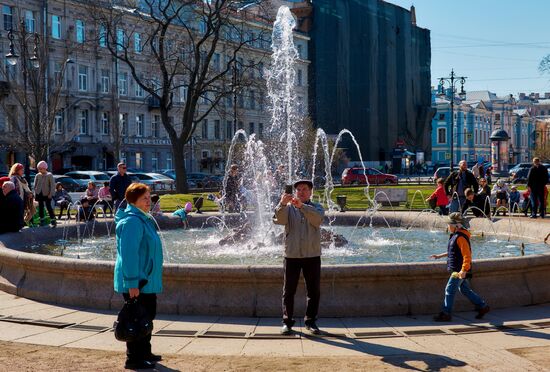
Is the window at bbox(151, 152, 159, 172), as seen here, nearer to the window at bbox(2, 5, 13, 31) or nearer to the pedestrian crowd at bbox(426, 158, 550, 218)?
the window at bbox(2, 5, 13, 31)

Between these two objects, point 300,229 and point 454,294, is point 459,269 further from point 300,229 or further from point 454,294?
point 300,229

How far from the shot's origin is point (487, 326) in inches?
312

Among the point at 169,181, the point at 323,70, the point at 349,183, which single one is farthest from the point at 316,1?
the point at 169,181

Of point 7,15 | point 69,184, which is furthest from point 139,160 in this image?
point 69,184

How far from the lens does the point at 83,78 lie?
53594 mm

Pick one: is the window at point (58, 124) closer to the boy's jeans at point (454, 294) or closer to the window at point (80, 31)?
the window at point (80, 31)

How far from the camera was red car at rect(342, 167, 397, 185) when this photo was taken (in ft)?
159

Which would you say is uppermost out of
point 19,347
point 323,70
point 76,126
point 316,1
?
point 316,1

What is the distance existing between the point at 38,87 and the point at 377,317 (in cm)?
2993

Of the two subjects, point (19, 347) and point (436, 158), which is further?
point (436, 158)

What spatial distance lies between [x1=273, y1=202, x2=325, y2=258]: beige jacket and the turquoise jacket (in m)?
1.51

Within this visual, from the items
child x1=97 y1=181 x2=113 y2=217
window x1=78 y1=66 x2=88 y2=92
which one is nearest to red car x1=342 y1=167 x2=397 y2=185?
window x1=78 y1=66 x2=88 y2=92

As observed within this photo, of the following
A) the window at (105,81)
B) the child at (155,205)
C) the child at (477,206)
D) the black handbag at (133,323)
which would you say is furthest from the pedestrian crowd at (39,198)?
the window at (105,81)

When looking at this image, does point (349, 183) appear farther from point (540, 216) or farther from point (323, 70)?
point (540, 216)
